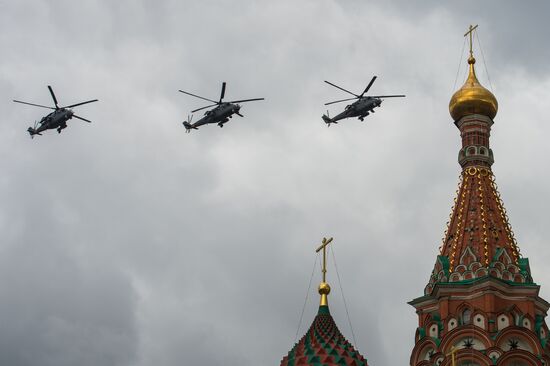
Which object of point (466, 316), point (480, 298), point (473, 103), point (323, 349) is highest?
point (473, 103)

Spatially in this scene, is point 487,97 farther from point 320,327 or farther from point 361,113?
point 320,327

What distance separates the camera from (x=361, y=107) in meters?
49.4

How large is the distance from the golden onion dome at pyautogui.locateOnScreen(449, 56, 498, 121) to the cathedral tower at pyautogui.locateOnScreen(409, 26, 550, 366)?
288cm

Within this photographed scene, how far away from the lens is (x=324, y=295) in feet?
146

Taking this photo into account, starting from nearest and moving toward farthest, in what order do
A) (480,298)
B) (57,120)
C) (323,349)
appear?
1. (323,349)
2. (480,298)
3. (57,120)

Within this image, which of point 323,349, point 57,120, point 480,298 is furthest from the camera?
point 57,120

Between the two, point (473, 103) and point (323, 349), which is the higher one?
point (473, 103)

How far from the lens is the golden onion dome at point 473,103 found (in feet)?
175

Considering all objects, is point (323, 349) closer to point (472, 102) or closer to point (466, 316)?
point (466, 316)

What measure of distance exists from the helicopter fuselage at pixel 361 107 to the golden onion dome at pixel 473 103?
5.44 meters

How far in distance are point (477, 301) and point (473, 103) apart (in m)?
9.76

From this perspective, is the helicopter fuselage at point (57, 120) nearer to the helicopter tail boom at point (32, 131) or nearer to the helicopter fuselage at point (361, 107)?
the helicopter tail boom at point (32, 131)

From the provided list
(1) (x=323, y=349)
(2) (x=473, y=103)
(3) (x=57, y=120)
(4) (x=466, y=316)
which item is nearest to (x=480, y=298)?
(4) (x=466, y=316)

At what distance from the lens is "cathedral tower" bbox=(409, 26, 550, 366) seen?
46281mm
